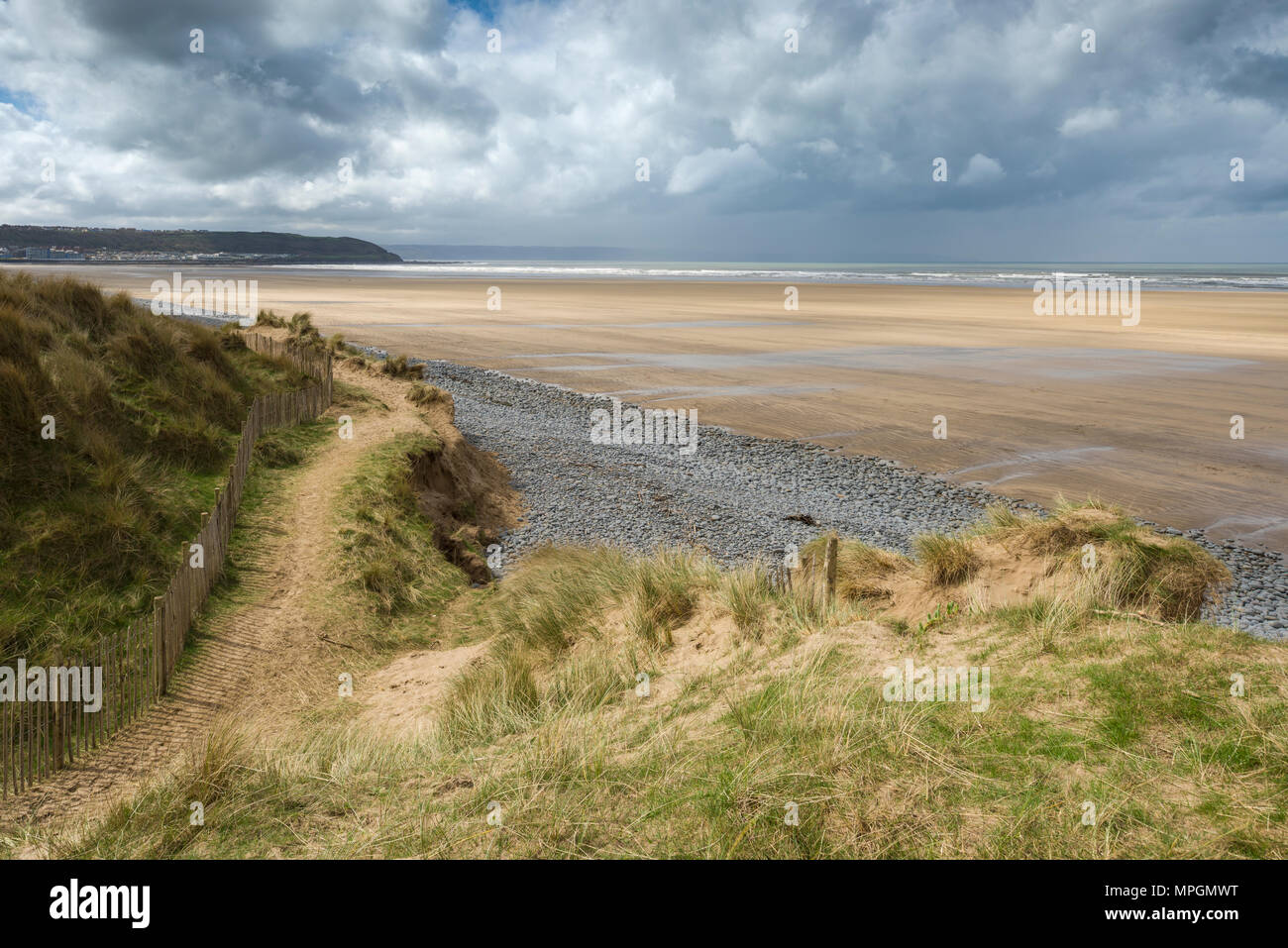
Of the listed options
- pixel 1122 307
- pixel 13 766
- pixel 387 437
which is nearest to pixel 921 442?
pixel 387 437

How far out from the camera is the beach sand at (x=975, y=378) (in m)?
17.6

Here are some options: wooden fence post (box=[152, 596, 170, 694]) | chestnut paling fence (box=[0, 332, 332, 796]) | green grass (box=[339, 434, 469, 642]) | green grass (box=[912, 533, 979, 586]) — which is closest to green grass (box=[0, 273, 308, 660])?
chestnut paling fence (box=[0, 332, 332, 796])

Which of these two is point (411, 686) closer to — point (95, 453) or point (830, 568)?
point (830, 568)

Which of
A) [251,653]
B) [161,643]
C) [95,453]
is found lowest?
[251,653]

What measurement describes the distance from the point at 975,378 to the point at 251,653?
2612 centimetres

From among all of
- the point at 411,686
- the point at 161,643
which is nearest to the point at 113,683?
the point at 161,643

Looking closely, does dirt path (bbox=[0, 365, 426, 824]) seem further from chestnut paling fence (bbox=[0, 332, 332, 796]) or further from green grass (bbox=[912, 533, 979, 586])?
green grass (bbox=[912, 533, 979, 586])

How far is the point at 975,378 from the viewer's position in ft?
95.4

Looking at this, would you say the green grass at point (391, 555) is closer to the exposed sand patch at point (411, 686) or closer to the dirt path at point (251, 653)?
the dirt path at point (251, 653)

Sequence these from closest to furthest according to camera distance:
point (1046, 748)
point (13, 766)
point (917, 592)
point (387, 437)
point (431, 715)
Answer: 1. point (1046, 748)
2. point (13, 766)
3. point (431, 715)
4. point (917, 592)
5. point (387, 437)

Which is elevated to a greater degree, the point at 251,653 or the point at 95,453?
the point at 95,453

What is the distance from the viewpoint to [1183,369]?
98.4 feet
